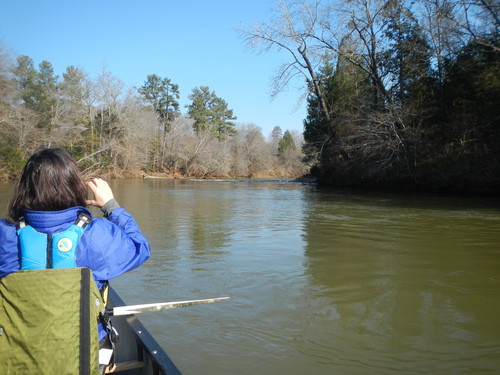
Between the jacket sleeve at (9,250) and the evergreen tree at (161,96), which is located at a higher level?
the evergreen tree at (161,96)

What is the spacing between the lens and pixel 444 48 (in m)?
18.7

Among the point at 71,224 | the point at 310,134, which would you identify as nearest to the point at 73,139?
the point at 310,134

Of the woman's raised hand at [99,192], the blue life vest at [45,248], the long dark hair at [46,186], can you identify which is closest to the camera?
the blue life vest at [45,248]

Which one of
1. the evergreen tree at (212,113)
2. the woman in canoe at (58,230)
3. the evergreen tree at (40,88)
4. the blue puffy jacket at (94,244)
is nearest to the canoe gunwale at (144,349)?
the woman in canoe at (58,230)

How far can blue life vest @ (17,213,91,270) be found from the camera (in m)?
1.53

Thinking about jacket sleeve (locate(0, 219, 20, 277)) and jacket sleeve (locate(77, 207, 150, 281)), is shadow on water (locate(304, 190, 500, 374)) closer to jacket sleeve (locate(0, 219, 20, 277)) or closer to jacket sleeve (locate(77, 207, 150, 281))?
jacket sleeve (locate(77, 207, 150, 281))

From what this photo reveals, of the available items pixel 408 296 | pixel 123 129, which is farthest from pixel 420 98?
pixel 123 129

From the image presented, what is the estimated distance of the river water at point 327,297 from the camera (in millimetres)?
2996

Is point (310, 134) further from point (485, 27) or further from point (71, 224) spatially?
point (71, 224)

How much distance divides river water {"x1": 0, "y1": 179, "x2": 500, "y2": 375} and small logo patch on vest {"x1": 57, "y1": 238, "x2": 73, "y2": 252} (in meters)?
1.66

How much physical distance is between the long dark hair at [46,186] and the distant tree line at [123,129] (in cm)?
3033

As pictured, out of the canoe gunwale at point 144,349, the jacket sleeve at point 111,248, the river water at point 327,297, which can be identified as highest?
the jacket sleeve at point 111,248

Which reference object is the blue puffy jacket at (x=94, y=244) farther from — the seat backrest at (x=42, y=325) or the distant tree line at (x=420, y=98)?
the distant tree line at (x=420, y=98)

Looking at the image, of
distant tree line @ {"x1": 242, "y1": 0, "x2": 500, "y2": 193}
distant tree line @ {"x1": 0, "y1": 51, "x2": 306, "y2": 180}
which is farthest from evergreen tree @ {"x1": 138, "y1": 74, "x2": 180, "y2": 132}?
distant tree line @ {"x1": 242, "y1": 0, "x2": 500, "y2": 193}
